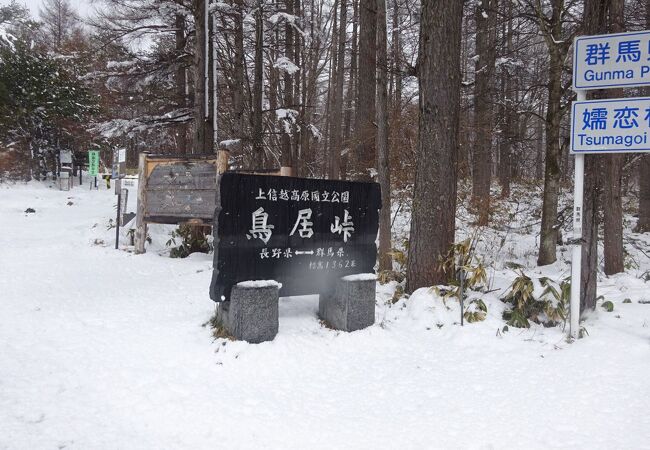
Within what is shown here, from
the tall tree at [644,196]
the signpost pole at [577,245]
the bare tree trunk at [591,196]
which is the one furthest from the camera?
the tall tree at [644,196]

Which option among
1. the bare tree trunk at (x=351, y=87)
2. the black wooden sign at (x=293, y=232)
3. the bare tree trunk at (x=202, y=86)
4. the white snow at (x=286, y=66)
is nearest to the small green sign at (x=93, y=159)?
the bare tree trunk at (x=351, y=87)

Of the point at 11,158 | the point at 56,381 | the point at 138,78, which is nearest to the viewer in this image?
the point at 56,381

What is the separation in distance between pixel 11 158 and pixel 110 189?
4.89 meters

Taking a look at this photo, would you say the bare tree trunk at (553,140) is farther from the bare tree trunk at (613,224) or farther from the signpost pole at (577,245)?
the signpost pole at (577,245)

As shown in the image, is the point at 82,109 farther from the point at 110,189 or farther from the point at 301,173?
the point at 301,173

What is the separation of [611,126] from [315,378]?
11.9 feet

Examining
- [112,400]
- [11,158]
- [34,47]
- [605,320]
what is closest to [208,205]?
[112,400]

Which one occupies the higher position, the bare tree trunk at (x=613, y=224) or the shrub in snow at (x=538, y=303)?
the bare tree trunk at (x=613, y=224)

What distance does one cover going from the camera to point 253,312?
4496mm

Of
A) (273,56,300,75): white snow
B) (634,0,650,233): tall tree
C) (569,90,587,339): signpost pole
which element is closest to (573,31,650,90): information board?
(569,90,587,339): signpost pole

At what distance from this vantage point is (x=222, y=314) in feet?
15.8

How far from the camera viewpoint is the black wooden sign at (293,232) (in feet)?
14.7

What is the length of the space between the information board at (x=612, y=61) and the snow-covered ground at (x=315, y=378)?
247cm

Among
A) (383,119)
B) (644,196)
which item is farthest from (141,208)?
(644,196)
